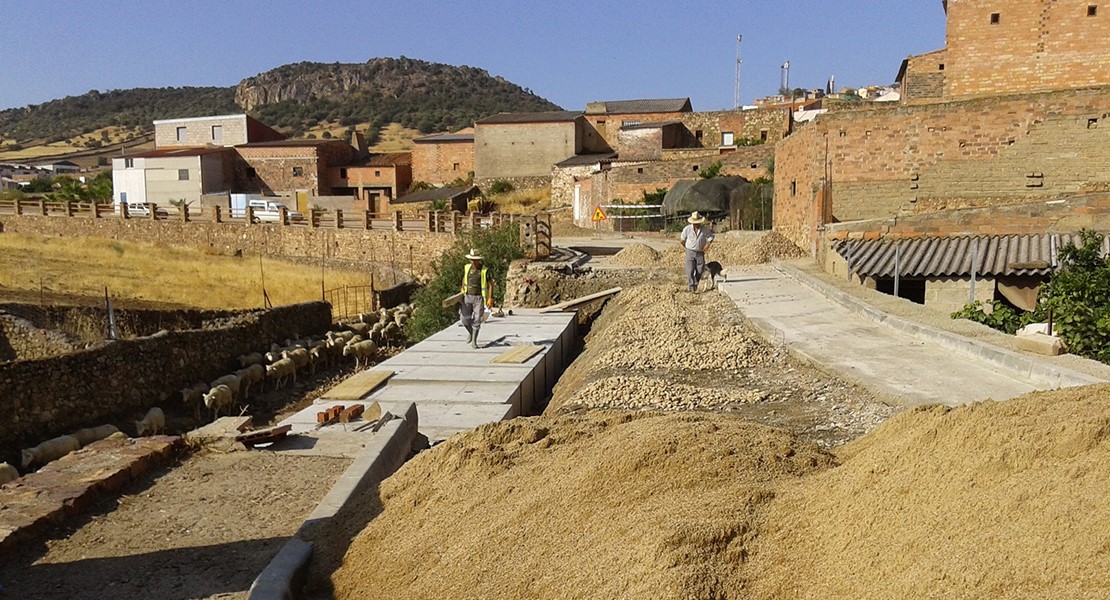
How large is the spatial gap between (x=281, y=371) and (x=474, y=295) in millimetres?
6057

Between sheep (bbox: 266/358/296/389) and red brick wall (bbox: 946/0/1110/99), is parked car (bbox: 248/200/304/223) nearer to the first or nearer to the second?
sheep (bbox: 266/358/296/389)

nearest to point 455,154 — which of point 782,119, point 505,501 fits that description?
point 782,119

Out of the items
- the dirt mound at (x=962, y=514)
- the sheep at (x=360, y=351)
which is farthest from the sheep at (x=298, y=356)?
the dirt mound at (x=962, y=514)

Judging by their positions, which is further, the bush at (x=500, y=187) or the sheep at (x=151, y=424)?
the bush at (x=500, y=187)

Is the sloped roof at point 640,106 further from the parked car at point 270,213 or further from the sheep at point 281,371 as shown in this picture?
the sheep at point 281,371

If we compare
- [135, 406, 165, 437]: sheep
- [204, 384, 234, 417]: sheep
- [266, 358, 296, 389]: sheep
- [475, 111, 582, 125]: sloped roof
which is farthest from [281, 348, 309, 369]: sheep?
[475, 111, 582, 125]: sloped roof

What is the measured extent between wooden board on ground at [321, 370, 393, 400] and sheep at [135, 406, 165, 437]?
11.8 feet

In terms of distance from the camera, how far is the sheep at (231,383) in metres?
14.6

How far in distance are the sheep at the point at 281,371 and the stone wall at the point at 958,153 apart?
37.6 ft

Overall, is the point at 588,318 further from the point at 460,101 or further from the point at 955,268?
the point at 460,101

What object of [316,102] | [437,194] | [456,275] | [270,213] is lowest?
[456,275]

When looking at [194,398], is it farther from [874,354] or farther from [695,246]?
[874,354]

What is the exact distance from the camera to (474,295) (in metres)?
12.4

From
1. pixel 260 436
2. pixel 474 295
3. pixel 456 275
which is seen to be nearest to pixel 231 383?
pixel 474 295
